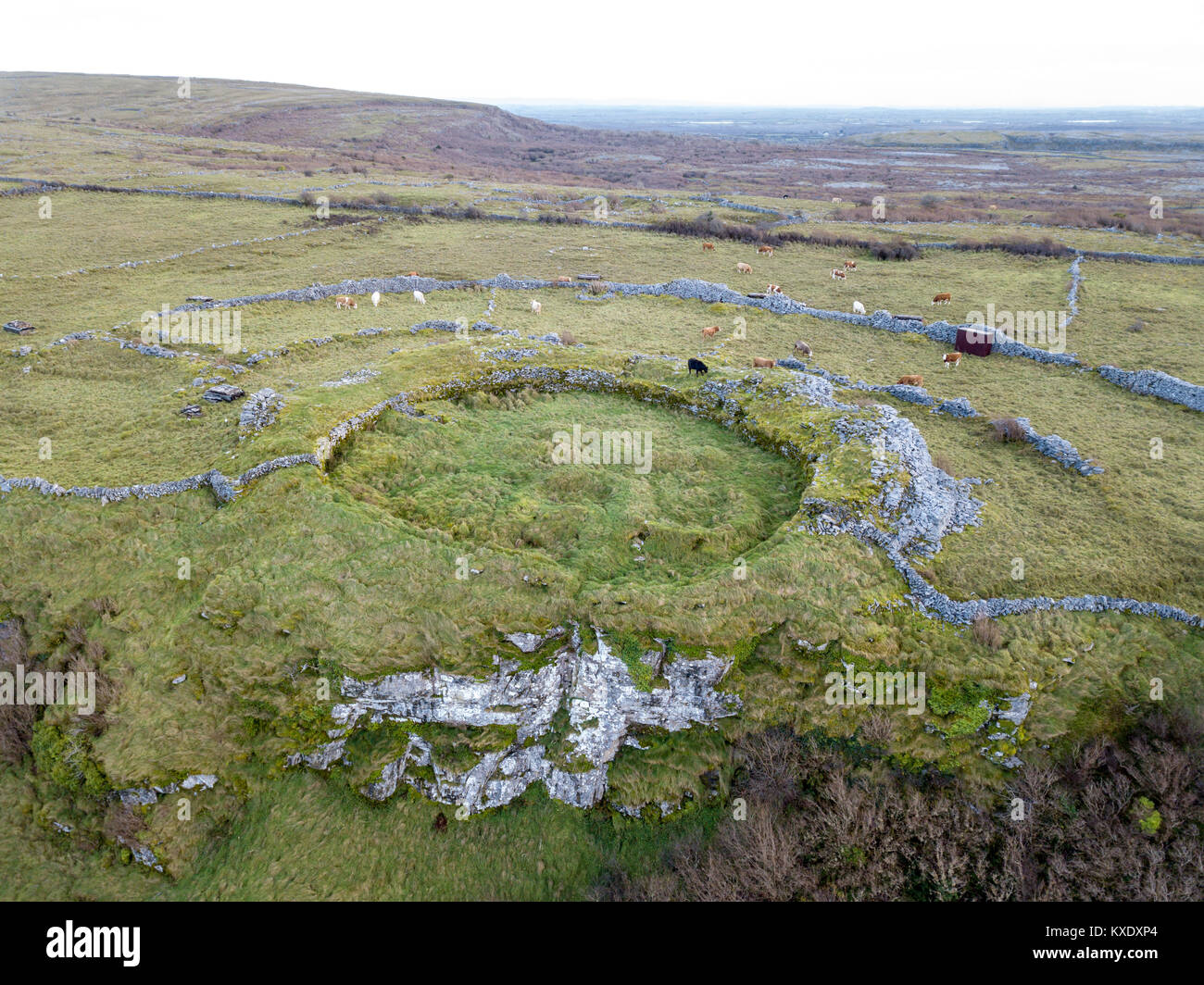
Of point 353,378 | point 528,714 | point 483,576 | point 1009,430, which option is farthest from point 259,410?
point 1009,430

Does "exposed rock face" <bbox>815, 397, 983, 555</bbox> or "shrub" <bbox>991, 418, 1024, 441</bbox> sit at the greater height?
"shrub" <bbox>991, 418, 1024, 441</bbox>

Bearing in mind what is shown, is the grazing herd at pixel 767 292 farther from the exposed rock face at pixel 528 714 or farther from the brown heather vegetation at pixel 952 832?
the brown heather vegetation at pixel 952 832

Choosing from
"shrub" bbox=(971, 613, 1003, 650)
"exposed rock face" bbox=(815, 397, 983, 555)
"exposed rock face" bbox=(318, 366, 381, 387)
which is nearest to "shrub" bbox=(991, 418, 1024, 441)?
"exposed rock face" bbox=(815, 397, 983, 555)

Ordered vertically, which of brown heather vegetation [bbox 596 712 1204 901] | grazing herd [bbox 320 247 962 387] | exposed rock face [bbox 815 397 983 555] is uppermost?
grazing herd [bbox 320 247 962 387]

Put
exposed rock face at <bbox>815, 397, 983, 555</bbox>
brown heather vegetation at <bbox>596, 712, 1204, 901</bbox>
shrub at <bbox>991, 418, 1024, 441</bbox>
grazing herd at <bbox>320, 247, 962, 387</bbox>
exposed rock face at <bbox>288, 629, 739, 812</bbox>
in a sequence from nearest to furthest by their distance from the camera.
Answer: brown heather vegetation at <bbox>596, 712, 1204, 901</bbox>, exposed rock face at <bbox>288, 629, 739, 812</bbox>, exposed rock face at <bbox>815, 397, 983, 555</bbox>, shrub at <bbox>991, 418, 1024, 441</bbox>, grazing herd at <bbox>320, 247, 962, 387</bbox>

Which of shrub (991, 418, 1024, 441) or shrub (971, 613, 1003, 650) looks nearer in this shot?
shrub (971, 613, 1003, 650)

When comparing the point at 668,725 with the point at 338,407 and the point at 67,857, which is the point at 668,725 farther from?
the point at 338,407

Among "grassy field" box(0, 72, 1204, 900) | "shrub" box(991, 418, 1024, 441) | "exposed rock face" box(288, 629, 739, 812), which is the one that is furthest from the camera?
"shrub" box(991, 418, 1024, 441)

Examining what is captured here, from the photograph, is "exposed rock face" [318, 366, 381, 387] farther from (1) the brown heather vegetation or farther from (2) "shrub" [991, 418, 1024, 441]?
(2) "shrub" [991, 418, 1024, 441]
